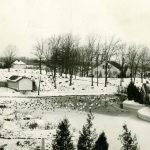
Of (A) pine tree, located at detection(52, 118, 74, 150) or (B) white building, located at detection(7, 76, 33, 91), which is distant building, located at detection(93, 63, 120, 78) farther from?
(A) pine tree, located at detection(52, 118, 74, 150)

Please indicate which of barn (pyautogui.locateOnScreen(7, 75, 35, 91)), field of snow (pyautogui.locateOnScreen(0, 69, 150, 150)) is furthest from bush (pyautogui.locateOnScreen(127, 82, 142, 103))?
barn (pyautogui.locateOnScreen(7, 75, 35, 91))

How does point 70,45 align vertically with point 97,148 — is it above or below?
above

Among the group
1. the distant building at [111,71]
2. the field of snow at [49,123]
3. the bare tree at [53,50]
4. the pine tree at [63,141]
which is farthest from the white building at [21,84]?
the pine tree at [63,141]

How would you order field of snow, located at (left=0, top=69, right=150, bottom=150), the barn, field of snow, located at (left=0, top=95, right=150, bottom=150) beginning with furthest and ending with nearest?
the barn → field of snow, located at (left=0, top=69, right=150, bottom=150) → field of snow, located at (left=0, top=95, right=150, bottom=150)

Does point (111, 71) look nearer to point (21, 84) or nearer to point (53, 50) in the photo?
point (53, 50)

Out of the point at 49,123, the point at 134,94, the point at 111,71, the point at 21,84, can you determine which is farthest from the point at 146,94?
the point at 111,71

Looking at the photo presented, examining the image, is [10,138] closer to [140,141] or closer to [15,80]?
[140,141]

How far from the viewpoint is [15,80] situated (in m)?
51.3

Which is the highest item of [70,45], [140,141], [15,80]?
[70,45]

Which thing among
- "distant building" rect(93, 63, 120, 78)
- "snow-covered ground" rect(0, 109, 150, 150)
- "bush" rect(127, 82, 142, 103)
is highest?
"distant building" rect(93, 63, 120, 78)

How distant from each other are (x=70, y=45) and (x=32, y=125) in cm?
4625

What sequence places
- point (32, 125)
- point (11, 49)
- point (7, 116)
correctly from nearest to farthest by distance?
1. point (32, 125)
2. point (7, 116)
3. point (11, 49)

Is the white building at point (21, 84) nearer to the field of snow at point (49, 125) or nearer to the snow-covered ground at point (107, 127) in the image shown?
the field of snow at point (49, 125)

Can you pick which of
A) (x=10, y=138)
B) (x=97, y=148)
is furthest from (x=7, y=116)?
(x=97, y=148)
